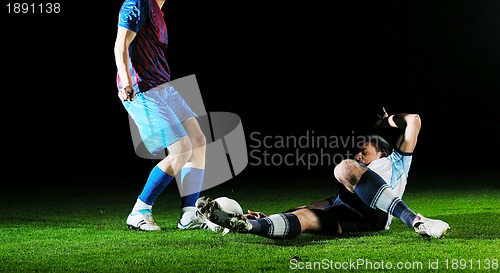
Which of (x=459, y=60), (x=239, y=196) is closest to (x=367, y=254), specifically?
(x=239, y=196)

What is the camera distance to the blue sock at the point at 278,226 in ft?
12.6

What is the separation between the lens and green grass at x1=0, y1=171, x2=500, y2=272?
135 inches

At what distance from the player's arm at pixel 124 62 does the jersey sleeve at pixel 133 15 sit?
0.04 m

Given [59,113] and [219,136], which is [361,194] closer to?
[219,136]

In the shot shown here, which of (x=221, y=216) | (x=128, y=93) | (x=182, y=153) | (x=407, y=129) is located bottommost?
(x=221, y=216)

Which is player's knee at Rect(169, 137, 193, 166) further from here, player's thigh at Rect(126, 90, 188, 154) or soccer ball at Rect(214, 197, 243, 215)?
soccer ball at Rect(214, 197, 243, 215)

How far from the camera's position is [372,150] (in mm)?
4500

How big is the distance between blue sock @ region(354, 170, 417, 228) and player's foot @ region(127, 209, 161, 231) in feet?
4.59

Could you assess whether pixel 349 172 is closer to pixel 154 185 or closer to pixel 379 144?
pixel 379 144

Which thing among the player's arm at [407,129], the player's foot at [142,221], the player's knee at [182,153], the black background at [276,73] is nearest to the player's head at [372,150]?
the player's arm at [407,129]

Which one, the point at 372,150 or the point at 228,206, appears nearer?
the point at 228,206

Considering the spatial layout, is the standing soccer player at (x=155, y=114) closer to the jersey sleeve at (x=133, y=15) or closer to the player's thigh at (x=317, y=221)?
the jersey sleeve at (x=133, y=15)

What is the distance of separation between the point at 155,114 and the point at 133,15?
0.61m

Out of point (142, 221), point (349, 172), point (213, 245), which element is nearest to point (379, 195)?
point (349, 172)
